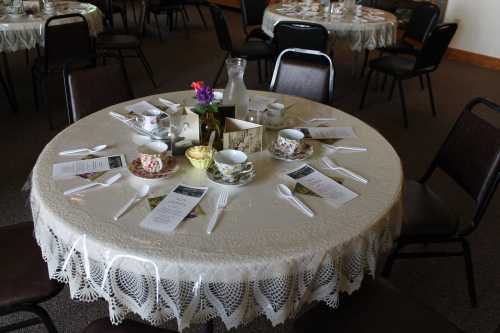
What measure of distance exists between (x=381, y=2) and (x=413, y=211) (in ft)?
15.9

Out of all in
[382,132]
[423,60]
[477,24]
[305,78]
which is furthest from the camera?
[477,24]

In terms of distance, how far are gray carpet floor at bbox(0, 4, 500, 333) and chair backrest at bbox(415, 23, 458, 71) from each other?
0.51m

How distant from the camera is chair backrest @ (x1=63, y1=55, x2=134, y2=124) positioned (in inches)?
71.9

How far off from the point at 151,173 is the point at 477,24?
5427 mm

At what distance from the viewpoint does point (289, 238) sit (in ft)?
3.32

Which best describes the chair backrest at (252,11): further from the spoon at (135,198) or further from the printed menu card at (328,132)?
the spoon at (135,198)

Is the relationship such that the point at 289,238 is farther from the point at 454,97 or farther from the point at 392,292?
the point at 454,97

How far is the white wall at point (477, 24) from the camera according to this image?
5.14 meters

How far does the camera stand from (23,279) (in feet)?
4.09

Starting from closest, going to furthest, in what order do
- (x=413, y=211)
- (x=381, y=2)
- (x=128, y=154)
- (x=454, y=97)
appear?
(x=128, y=154) → (x=413, y=211) → (x=454, y=97) → (x=381, y=2)

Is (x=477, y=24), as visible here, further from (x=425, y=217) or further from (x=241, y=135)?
(x=241, y=135)

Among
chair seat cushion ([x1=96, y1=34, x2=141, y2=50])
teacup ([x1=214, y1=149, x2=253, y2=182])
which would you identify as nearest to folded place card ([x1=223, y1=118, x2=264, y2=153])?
teacup ([x1=214, y1=149, x2=253, y2=182])

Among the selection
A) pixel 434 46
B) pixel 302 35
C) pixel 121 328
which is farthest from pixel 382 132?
pixel 121 328

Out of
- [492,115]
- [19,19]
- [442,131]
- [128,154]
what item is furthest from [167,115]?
[492,115]
